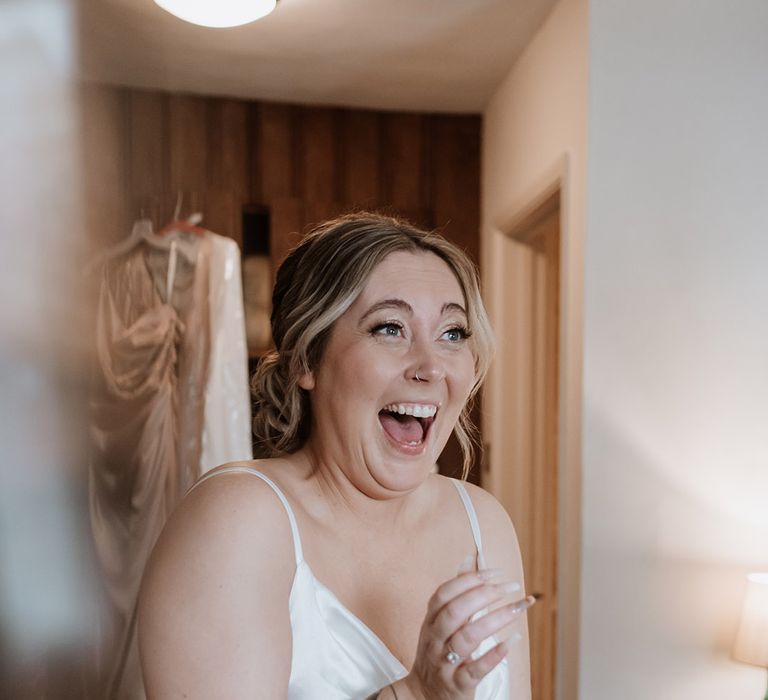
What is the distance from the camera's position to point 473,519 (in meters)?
1.32

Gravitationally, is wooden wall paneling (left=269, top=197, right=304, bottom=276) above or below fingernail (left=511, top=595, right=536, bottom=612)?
above

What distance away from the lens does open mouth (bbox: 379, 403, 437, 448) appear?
1.13 metres

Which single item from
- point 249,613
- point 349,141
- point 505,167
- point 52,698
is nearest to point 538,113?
point 505,167

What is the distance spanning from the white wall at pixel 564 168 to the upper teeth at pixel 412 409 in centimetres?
132

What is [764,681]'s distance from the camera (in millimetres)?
2301

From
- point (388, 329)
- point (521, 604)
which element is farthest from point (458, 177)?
point (521, 604)

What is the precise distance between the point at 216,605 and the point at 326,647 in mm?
206

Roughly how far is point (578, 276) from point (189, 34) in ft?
5.36

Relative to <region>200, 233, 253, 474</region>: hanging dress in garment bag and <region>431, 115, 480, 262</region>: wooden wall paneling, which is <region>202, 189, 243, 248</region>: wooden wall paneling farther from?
<region>200, 233, 253, 474</region>: hanging dress in garment bag

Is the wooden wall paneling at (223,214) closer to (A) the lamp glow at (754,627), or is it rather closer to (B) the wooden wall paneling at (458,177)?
(B) the wooden wall paneling at (458,177)

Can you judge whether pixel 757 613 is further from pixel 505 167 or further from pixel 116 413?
pixel 505 167

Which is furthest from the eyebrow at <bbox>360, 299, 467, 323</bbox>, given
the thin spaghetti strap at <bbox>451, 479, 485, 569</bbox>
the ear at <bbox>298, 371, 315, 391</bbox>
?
the thin spaghetti strap at <bbox>451, 479, 485, 569</bbox>

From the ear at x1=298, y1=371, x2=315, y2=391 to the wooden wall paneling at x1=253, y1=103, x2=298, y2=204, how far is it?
102 inches

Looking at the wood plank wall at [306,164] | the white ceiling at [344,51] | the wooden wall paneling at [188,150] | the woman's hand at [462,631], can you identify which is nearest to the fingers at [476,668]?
the woman's hand at [462,631]
